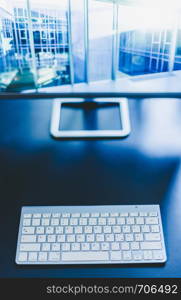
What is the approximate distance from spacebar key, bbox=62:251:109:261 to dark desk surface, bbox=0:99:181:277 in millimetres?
16

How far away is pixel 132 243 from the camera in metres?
0.48

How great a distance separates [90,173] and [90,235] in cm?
17

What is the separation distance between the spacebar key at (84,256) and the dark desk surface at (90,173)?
0.05 feet

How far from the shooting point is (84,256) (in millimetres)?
466

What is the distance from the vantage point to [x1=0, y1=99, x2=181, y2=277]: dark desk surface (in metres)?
0.47

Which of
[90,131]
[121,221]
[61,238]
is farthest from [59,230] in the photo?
[90,131]

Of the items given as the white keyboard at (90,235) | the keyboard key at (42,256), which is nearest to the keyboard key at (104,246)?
the white keyboard at (90,235)

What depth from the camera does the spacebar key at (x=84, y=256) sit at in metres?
0.46

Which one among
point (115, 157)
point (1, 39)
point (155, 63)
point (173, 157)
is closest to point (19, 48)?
point (1, 39)

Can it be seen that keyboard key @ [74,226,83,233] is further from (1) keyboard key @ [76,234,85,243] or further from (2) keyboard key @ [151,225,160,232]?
(2) keyboard key @ [151,225,160,232]

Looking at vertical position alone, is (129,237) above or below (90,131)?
below

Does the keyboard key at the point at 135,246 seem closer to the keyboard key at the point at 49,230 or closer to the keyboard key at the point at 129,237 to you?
the keyboard key at the point at 129,237

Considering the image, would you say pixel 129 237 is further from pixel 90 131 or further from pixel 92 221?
pixel 90 131

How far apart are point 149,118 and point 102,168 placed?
0.25 m
